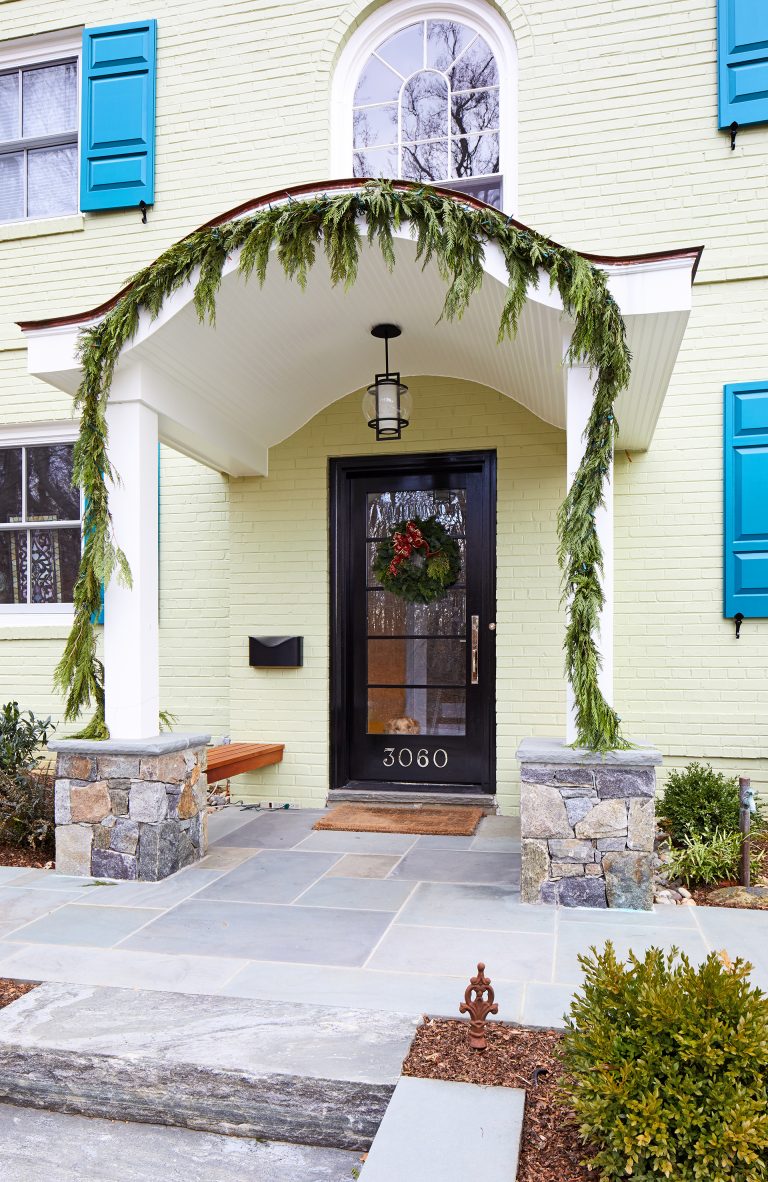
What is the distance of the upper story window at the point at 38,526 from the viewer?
20.2 ft

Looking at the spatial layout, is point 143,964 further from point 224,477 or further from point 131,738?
point 224,477

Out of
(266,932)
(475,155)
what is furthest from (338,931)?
(475,155)

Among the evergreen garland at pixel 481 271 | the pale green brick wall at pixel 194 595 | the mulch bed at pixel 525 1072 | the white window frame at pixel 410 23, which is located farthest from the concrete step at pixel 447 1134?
the white window frame at pixel 410 23

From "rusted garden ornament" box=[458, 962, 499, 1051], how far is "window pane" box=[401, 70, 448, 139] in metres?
5.13

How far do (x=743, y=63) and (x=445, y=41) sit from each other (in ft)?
6.13

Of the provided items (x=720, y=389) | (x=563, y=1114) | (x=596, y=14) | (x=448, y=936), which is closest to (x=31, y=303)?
(x=596, y=14)

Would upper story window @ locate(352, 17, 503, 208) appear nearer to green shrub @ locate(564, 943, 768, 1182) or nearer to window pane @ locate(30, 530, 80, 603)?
window pane @ locate(30, 530, 80, 603)

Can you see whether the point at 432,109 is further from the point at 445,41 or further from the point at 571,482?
the point at 571,482

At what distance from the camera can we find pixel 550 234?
5.23 metres

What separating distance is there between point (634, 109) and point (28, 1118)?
563 cm

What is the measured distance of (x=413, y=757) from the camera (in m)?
5.45

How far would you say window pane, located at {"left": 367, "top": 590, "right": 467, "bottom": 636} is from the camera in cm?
541

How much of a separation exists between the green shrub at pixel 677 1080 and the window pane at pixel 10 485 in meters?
5.53

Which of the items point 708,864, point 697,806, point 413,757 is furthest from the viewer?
point 413,757
